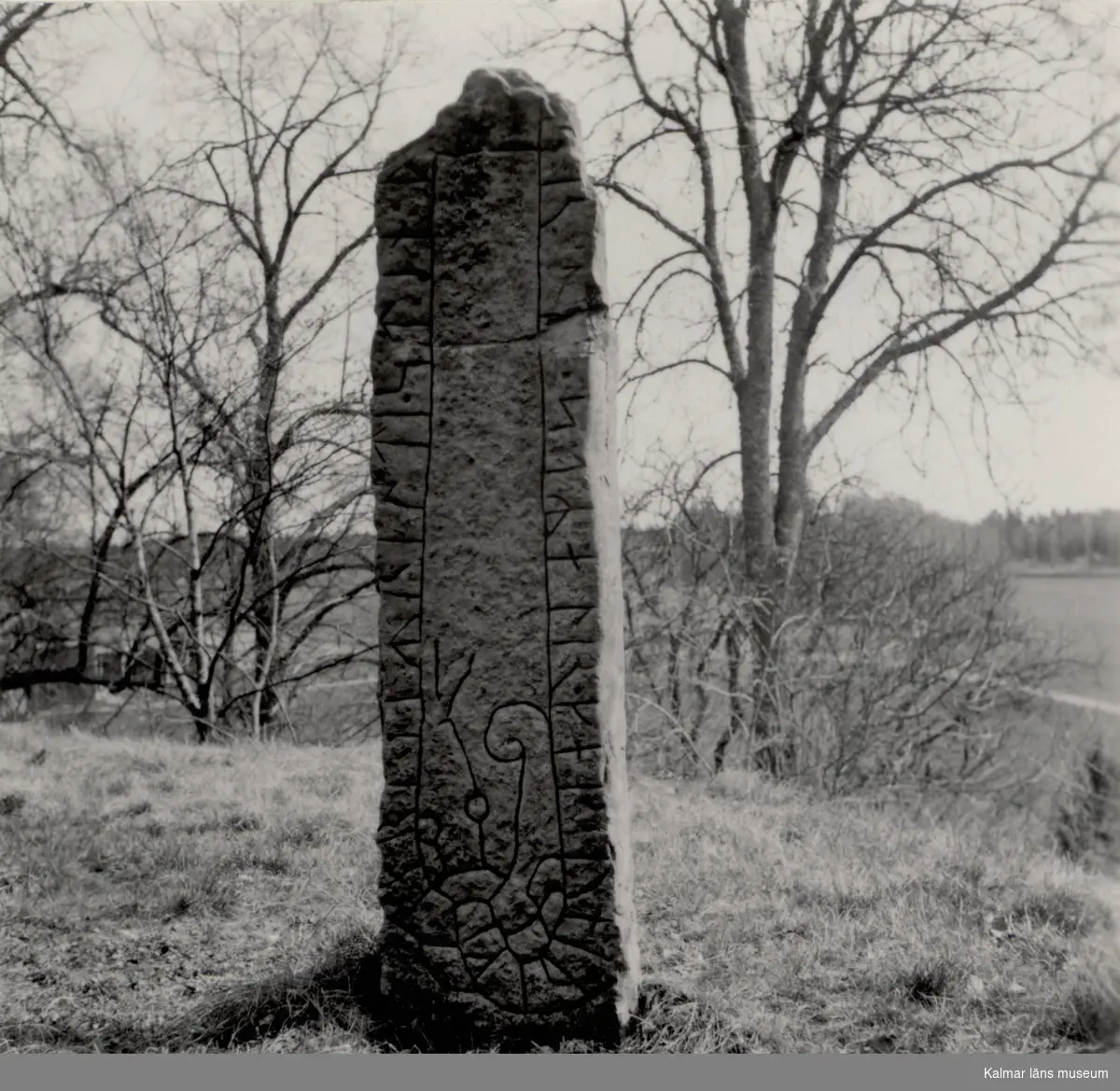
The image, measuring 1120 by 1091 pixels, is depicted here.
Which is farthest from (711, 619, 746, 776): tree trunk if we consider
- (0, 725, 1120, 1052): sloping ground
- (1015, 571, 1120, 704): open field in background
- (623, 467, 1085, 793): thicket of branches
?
(1015, 571, 1120, 704): open field in background

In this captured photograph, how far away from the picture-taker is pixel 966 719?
10.6m

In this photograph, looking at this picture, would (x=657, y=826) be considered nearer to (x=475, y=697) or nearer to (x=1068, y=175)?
(x=475, y=697)

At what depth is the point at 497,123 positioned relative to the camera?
302cm

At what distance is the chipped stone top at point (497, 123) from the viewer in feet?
9.82

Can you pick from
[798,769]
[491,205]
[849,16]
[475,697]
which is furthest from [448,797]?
[849,16]

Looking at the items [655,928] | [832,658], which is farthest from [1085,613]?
[655,928]

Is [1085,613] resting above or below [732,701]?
above

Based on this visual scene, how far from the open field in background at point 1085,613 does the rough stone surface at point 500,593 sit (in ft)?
20.1

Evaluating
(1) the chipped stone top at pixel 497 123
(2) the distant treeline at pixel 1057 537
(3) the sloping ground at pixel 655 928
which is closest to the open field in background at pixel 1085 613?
(2) the distant treeline at pixel 1057 537

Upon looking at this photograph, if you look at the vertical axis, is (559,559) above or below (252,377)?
below

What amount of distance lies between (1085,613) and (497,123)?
31.1 ft

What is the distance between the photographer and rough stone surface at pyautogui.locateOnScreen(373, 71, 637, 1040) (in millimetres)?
2869

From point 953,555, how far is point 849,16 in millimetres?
6159

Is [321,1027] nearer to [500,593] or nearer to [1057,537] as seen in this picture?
[500,593]
